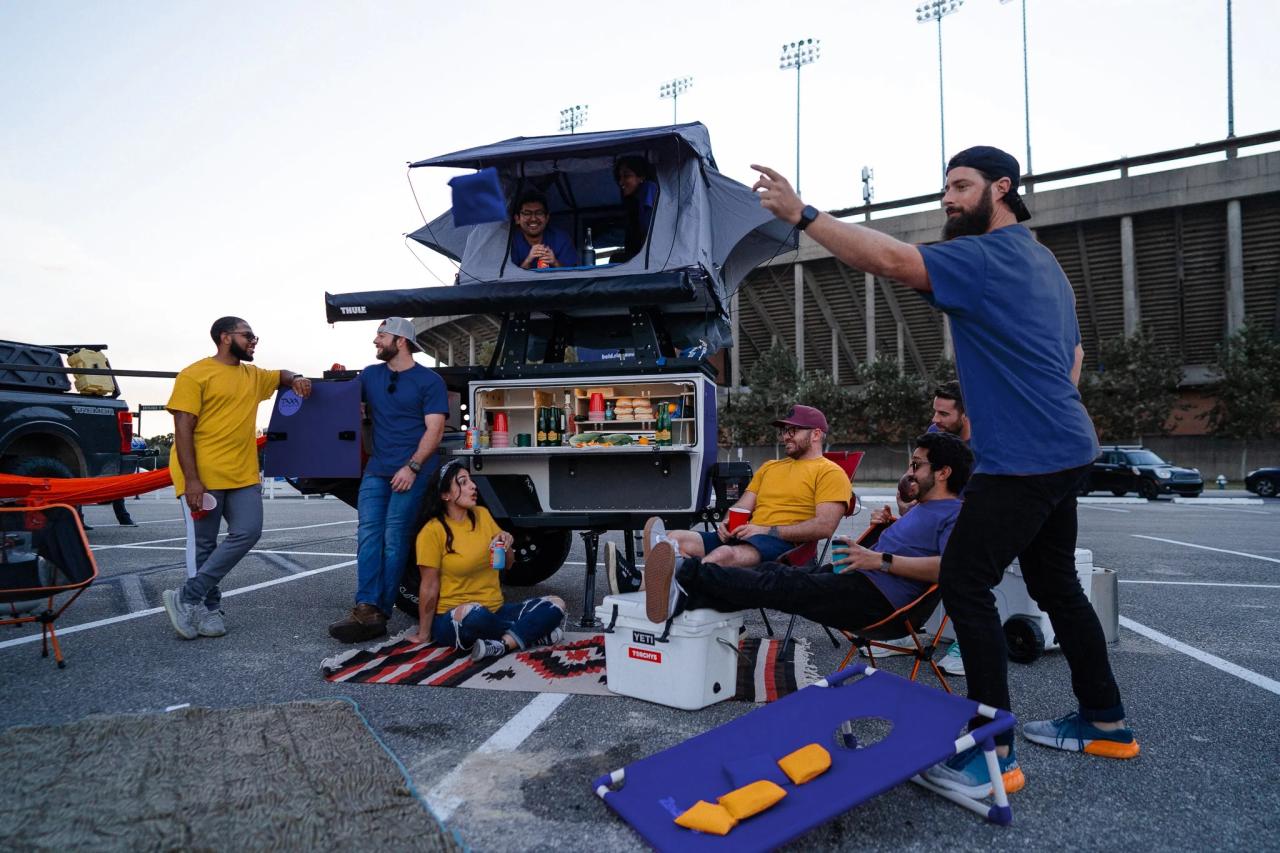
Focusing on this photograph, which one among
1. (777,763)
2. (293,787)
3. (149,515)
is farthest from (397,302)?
(149,515)

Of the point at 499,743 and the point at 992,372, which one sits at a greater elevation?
the point at 992,372

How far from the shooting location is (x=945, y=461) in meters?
3.92

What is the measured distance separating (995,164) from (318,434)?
4.40 m

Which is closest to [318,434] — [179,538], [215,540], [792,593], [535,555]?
[215,540]

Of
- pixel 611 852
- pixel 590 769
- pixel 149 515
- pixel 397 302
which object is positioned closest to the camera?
pixel 611 852

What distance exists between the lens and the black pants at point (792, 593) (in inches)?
145

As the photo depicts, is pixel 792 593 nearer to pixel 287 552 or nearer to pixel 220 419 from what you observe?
pixel 220 419

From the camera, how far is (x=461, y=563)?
185 inches

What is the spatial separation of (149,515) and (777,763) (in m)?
16.4

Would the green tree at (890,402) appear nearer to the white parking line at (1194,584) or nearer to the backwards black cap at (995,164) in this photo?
the white parking line at (1194,584)

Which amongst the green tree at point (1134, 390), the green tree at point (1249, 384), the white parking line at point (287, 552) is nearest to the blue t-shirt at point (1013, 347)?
the white parking line at point (287, 552)

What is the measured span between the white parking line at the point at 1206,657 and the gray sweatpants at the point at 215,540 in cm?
566

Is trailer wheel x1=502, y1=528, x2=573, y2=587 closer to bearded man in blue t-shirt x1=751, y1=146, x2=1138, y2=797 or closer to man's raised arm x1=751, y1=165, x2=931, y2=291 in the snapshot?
bearded man in blue t-shirt x1=751, y1=146, x2=1138, y2=797

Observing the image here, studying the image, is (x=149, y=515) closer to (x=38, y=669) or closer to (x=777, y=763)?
(x=38, y=669)
